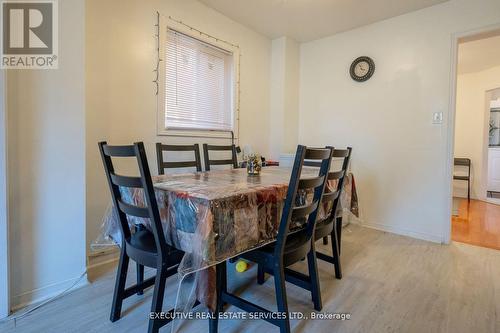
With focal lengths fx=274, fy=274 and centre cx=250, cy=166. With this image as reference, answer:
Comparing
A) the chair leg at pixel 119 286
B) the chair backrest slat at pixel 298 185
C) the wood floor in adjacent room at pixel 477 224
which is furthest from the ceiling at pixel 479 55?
the chair leg at pixel 119 286

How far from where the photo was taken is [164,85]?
2.62 metres

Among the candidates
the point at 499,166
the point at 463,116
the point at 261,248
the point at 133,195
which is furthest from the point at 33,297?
the point at 499,166

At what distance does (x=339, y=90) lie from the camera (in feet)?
12.0

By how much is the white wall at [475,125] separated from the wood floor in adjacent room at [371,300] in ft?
11.1

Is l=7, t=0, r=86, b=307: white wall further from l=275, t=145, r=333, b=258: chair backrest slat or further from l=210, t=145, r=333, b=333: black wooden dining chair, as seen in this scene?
l=275, t=145, r=333, b=258: chair backrest slat

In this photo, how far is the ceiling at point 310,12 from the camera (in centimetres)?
288

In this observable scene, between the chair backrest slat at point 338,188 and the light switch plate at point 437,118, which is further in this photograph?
the light switch plate at point 437,118

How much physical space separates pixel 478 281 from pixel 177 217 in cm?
227

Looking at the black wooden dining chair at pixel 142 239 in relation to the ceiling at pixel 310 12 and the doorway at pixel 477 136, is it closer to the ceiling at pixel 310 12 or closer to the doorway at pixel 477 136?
the ceiling at pixel 310 12

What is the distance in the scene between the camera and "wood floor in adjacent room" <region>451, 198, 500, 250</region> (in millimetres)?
2941

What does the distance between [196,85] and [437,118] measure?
260cm

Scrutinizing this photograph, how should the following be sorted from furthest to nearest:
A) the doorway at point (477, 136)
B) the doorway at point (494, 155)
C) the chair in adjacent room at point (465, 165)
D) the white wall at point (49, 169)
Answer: the doorway at point (494, 155)
the chair in adjacent room at point (465, 165)
the doorway at point (477, 136)
the white wall at point (49, 169)

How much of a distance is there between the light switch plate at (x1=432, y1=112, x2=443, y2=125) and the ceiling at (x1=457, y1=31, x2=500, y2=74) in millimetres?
1346

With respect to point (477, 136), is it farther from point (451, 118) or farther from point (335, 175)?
point (335, 175)
